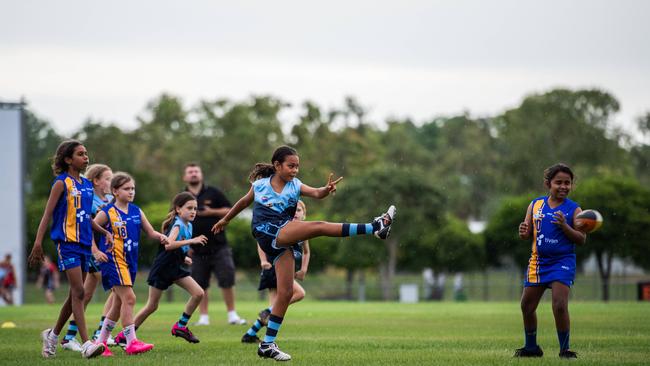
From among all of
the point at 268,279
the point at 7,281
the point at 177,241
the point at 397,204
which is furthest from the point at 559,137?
the point at 177,241

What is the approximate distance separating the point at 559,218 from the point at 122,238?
15.6 feet

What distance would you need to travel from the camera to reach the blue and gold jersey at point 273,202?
9.77 metres

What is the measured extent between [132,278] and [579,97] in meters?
63.9

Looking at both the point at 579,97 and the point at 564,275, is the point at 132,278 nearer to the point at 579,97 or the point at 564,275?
the point at 564,275

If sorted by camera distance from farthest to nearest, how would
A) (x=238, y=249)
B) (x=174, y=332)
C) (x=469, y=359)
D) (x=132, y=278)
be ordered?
(x=238, y=249) → (x=174, y=332) → (x=132, y=278) → (x=469, y=359)

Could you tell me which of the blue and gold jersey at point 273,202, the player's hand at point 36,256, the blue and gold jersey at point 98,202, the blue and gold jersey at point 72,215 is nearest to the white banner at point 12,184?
the blue and gold jersey at point 98,202

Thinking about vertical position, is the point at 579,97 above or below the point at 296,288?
above

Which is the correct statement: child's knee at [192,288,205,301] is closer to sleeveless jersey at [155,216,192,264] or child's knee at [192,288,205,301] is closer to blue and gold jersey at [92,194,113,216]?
sleeveless jersey at [155,216,192,264]

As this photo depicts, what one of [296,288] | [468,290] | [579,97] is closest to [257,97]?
[579,97]

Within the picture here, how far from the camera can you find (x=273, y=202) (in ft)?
32.1

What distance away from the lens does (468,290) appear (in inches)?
1943

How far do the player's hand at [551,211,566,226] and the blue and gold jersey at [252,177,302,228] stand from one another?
2641 millimetres

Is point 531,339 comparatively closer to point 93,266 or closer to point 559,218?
point 559,218

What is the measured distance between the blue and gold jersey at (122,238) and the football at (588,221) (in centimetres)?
485
